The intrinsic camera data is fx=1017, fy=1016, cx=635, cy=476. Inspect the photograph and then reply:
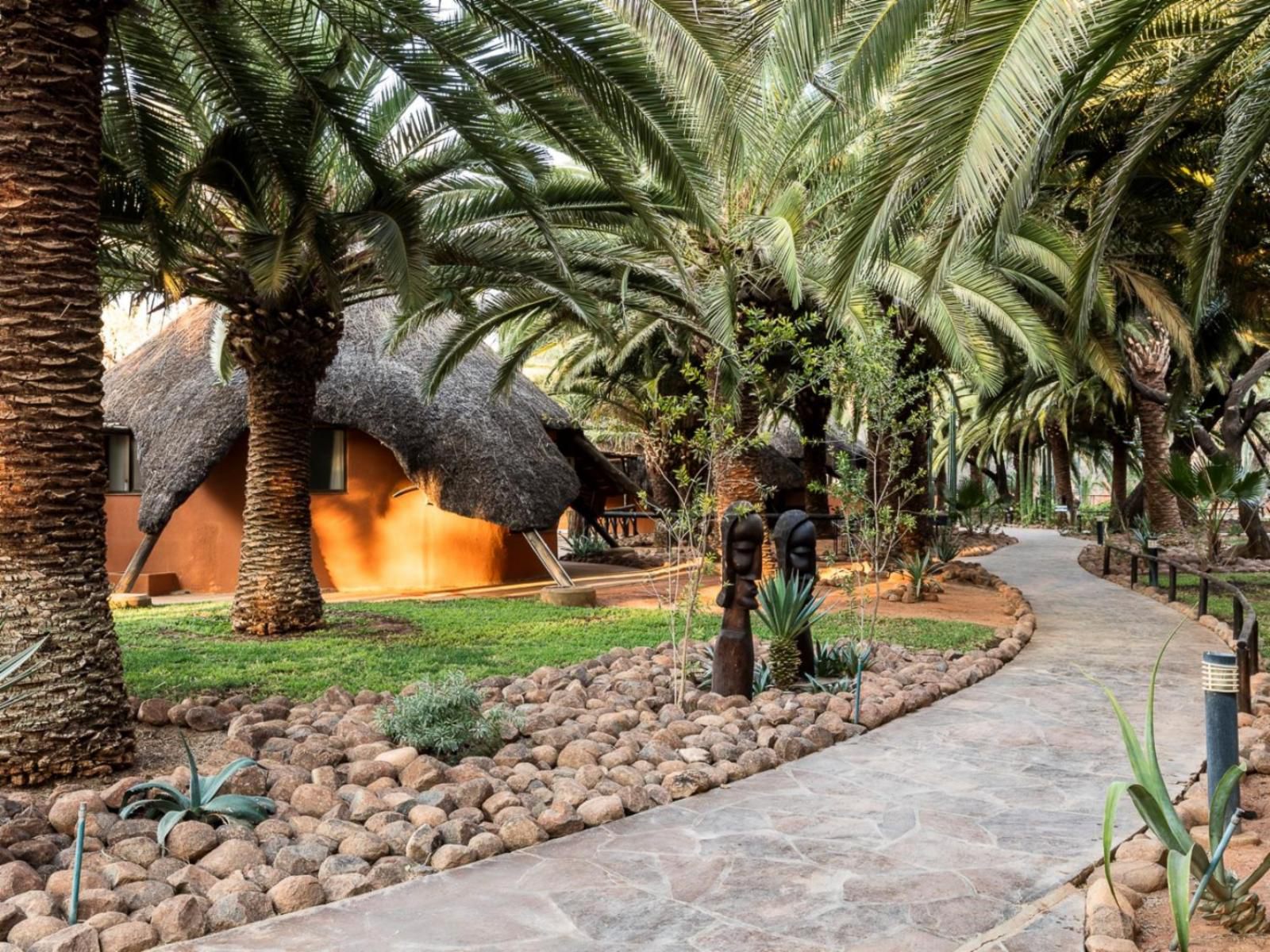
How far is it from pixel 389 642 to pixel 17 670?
4735mm

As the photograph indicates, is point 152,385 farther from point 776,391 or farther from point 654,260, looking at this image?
point 776,391

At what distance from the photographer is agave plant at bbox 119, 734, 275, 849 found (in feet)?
14.2

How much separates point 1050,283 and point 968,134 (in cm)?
1002

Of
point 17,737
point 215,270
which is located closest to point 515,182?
point 215,270

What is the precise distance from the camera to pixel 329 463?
50.0ft

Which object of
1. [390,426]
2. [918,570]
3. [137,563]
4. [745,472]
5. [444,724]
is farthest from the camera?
[390,426]

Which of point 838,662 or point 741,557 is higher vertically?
point 741,557

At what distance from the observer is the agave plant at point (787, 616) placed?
7.15m

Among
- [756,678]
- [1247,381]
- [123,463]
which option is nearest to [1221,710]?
[756,678]

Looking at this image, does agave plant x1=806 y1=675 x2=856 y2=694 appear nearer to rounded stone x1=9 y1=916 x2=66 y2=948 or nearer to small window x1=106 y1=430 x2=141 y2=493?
rounded stone x1=9 y1=916 x2=66 y2=948

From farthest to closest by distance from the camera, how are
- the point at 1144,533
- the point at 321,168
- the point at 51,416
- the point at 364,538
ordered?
the point at 1144,533 → the point at 364,538 → the point at 321,168 → the point at 51,416

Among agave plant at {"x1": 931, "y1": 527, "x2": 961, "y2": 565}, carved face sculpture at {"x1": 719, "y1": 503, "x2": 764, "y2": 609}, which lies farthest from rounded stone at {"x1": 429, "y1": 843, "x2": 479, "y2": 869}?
agave plant at {"x1": 931, "y1": 527, "x2": 961, "y2": 565}

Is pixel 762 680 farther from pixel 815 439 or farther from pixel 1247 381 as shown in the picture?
pixel 1247 381

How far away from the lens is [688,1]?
5.91m
